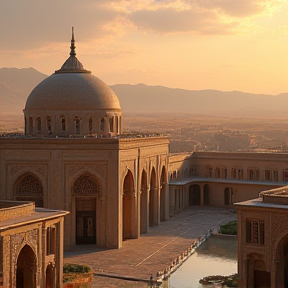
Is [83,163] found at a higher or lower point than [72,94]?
lower

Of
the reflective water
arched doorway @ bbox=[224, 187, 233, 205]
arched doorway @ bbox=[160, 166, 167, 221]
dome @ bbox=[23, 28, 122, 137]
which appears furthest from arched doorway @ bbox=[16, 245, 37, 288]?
arched doorway @ bbox=[224, 187, 233, 205]

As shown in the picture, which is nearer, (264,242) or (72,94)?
(264,242)

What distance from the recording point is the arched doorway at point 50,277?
23328 mm

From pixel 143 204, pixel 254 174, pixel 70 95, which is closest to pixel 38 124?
pixel 70 95

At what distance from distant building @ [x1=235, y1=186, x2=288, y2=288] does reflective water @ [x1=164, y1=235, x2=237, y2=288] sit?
3105 millimetres

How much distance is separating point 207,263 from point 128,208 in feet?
23.8

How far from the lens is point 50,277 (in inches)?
920

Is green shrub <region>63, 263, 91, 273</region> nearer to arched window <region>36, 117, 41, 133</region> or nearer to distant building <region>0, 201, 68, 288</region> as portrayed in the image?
distant building <region>0, 201, 68, 288</region>

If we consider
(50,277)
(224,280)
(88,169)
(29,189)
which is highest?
(88,169)

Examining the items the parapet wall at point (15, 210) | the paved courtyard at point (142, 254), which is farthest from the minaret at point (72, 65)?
the parapet wall at point (15, 210)

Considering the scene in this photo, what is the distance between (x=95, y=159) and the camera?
32.4 meters

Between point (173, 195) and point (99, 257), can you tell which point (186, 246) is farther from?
point (173, 195)

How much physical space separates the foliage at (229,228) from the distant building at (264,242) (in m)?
12.8

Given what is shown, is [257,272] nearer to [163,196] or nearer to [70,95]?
[70,95]
